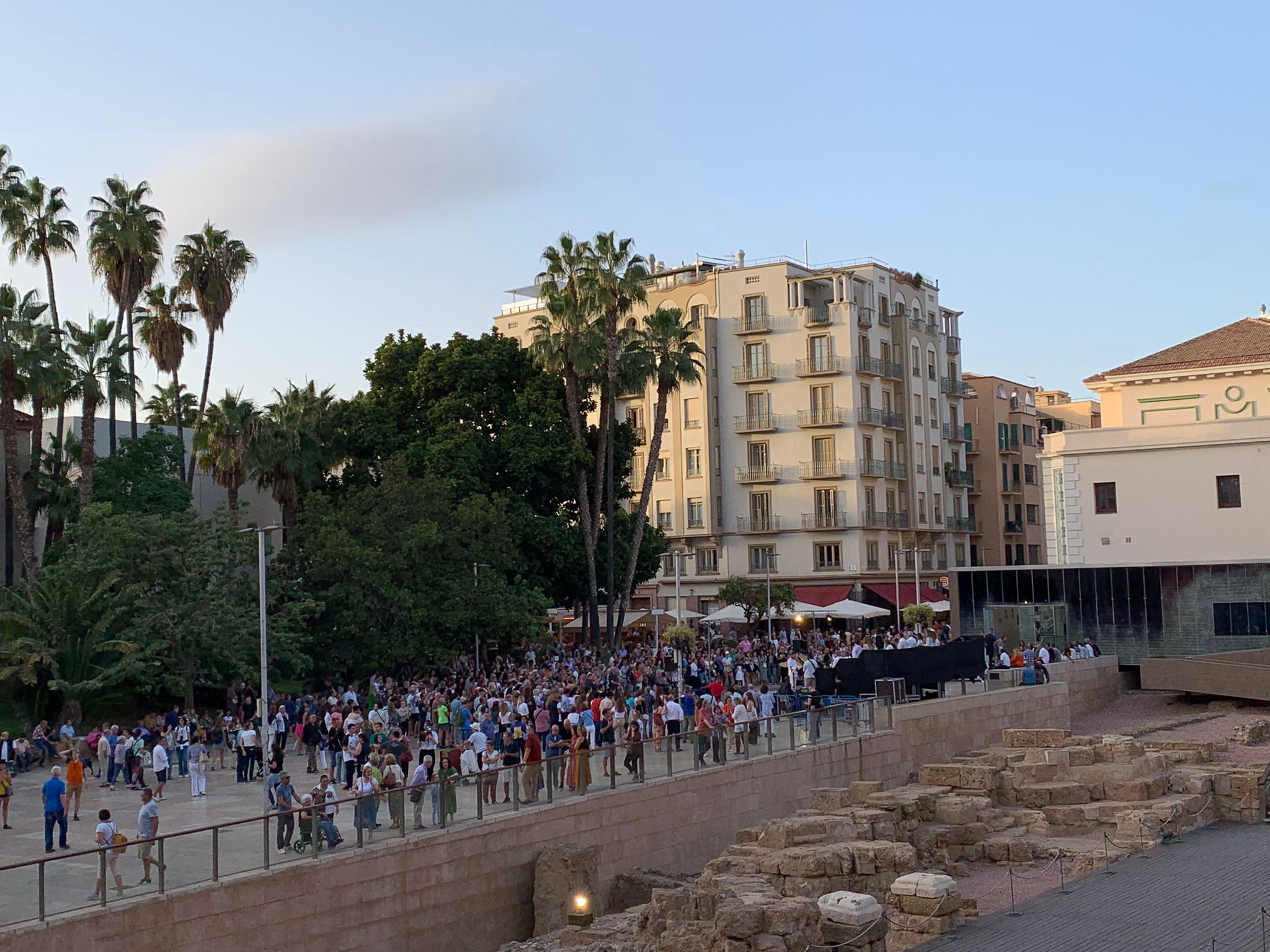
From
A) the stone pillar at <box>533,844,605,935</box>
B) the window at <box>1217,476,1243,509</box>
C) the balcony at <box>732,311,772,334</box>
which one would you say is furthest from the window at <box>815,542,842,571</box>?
the stone pillar at <box>533,844,605,935</box>

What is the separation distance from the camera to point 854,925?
16438 mm

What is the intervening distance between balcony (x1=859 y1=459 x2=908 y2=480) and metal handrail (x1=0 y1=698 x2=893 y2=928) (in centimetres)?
3813

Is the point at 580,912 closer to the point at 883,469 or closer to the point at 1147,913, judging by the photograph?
the point at 1147,913

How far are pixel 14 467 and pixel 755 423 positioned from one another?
39774 mm

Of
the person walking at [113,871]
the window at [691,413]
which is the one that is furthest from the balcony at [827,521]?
the person walking at [113,871]

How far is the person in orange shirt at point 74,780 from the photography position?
2312 cm

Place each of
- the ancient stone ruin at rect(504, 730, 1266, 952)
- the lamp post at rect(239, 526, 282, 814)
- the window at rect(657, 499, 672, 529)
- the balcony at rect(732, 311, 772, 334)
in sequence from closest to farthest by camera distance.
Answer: the ancient stone ruin at rect(504, 730, 1266, 952) → the lamp post at rect(239, 526, 282, 814) → the balcony at rect(732, 311, 772, 334) → the window at rect(657, 499, 672, 529)

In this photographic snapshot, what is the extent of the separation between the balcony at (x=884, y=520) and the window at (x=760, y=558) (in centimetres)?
497

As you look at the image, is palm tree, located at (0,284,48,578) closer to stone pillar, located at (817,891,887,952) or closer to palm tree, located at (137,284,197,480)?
palm tree, located at (137,284,197,480)

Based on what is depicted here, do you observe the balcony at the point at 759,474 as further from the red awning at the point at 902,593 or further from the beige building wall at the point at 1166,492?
the beige building wall at the point at 1166,492

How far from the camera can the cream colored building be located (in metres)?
53.2

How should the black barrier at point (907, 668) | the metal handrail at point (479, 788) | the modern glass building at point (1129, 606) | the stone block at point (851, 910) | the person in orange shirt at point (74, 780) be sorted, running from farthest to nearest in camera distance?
the modern glass building at point (1129, 606) → the black barrier at point (907, 668) → the person in orange shirt at point (74, 780) → the metal handrail at point (479, 788) → the stone block at point (851, 910)

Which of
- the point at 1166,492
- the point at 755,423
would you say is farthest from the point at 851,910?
the point at 755,423

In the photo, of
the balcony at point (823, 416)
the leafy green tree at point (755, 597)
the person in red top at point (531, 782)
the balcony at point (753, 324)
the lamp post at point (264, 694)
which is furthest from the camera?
the balcony at point (753, 324)
